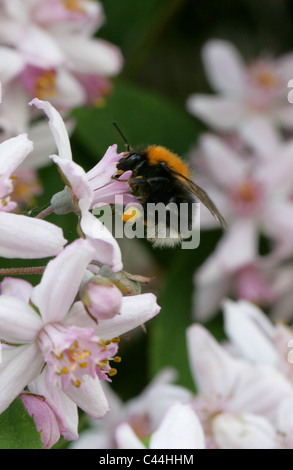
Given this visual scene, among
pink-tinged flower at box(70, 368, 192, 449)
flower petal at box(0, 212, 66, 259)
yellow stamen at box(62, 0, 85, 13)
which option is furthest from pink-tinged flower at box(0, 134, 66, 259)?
yellow stamen at box(62, 0, 85, 13)

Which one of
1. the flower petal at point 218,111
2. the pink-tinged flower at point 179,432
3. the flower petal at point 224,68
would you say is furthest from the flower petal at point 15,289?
the flower petal at point 224,68

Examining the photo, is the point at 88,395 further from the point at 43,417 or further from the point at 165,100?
the point at 165,100

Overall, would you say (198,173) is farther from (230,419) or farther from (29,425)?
(29,425)

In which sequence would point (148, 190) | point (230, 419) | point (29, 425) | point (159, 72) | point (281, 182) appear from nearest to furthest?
point (29, 425) < point (148, 190) < point (230, 419) < point (281, 182) < point (159, 72)

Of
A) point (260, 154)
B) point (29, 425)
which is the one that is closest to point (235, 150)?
point (260, 154)

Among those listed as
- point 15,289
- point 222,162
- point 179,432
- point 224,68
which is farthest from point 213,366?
point 224,68

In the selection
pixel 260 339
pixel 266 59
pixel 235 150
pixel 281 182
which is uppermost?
pixel 266 59

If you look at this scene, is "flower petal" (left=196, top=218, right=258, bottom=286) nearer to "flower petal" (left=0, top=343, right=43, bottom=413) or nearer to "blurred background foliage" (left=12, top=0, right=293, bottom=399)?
"blurred background foliage" (left=12, top=0, right=293, bottom=399)

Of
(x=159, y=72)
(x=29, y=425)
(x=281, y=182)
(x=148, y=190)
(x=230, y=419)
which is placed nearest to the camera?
(x=29, y=425)

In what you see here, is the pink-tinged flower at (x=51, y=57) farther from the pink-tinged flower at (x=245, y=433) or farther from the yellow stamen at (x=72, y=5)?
the pink-tinged flower at (x=245, y=433)
